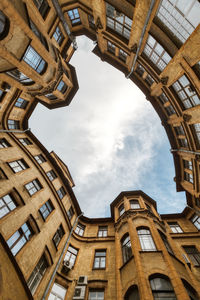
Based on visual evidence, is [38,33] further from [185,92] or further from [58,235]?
[58,235]

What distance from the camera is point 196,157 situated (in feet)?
43.7

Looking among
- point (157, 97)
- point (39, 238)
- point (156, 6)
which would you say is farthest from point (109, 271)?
point (156, 6)

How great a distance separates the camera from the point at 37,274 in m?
10.4

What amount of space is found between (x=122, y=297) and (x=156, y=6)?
56.4 feet

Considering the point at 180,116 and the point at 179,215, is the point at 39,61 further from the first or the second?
the point at 179,215

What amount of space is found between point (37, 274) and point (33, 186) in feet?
22.1

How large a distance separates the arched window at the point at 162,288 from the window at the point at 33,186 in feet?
35.8

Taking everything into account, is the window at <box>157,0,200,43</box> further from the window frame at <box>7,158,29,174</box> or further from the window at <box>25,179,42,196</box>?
the window at <box>25,179,42,196</box>

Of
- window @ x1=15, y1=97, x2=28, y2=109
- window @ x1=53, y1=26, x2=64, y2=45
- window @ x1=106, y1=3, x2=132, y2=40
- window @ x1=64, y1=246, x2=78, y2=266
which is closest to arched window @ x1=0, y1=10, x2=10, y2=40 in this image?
window @ x1=106, y1=3, x2=132, y2=40

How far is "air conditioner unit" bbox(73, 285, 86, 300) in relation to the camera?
10183mm

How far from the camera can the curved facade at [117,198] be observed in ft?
27.6

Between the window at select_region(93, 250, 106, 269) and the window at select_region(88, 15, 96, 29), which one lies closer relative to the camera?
the window at select_region(93, 250, 106, 269)

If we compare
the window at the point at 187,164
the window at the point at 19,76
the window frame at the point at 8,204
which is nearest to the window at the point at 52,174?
the window frame at the point at 8,204

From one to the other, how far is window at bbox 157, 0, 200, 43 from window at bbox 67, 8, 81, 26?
11764 mm
